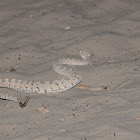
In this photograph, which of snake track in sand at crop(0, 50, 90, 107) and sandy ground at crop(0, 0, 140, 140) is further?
snake track in sand at crop(0, 50, 90, 107)

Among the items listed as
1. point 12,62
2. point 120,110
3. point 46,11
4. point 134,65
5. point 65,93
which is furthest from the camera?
point 46,11

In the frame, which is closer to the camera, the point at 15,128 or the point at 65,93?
the point at 15,128

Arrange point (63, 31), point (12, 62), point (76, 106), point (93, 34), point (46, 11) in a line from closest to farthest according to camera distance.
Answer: point (76, 106), point (12, 62), point (93, 34), point (63, 31), point (46, 11)

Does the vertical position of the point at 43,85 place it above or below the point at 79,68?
above

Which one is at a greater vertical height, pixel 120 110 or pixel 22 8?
pixel 120 110

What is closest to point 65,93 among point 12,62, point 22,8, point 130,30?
point 12,62

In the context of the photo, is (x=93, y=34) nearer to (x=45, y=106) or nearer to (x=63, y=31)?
(x=63, y=31)

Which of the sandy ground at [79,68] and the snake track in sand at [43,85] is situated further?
the snake track in sand at [43,85]

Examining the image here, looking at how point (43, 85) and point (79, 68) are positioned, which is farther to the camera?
point (79, 68)
